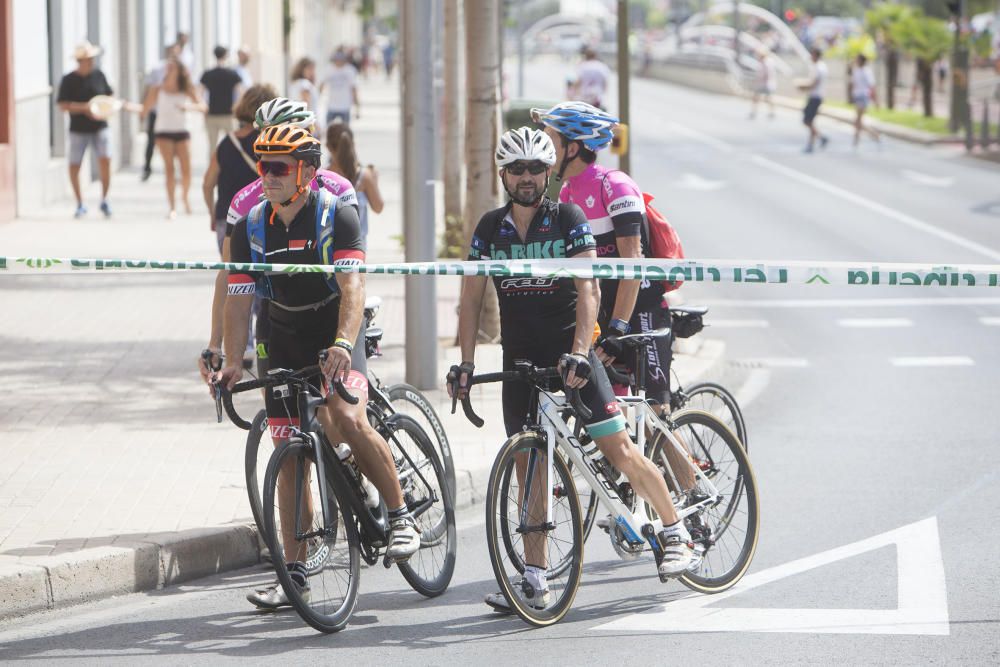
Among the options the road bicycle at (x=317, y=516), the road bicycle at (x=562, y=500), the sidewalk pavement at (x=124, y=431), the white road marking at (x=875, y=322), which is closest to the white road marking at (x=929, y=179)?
the sidewalk pavement at (x=124, y=431)

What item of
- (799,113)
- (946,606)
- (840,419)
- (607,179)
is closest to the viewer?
(946,606)

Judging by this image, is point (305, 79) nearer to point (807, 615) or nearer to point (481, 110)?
point (481, 110)

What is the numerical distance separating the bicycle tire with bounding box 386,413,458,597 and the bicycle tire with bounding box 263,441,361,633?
1.33 ft

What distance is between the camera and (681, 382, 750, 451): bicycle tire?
737 centimetres

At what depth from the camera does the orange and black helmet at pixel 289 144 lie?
5.98 m

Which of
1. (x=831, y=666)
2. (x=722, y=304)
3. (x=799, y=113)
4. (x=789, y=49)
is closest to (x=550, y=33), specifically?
(x=789, y=49)

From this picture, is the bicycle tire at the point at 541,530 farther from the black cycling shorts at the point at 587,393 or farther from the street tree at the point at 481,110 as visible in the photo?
the street tree at the point at 481,110

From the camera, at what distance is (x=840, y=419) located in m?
10.4

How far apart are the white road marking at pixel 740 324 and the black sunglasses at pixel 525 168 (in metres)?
8.16

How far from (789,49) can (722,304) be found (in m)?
67.8

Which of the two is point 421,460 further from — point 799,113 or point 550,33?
point 550,33

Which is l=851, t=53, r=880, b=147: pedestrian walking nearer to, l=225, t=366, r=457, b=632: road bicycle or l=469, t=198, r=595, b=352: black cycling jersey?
l=469, t=198, r=595, b=352: black cycling jersey

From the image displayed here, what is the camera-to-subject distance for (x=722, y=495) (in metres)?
6.79

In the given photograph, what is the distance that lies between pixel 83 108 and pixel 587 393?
551 inches
